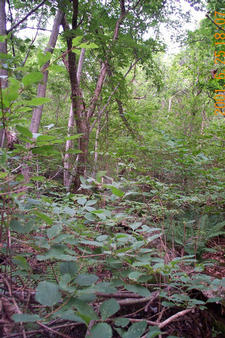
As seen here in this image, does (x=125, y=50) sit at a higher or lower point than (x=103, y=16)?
lower

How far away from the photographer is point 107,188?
101 centimetres

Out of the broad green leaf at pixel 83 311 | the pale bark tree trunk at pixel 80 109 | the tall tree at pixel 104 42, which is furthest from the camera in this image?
the pale bark tree trunk at pixel 80 109

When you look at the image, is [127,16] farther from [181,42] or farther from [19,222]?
[19,222]

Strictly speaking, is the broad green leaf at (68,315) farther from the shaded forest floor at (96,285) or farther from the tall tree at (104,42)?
the tall tree at (104,42)

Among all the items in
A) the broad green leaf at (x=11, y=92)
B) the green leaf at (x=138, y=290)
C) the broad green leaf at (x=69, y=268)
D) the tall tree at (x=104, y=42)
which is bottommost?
the green leaf at (x=138, y=290)

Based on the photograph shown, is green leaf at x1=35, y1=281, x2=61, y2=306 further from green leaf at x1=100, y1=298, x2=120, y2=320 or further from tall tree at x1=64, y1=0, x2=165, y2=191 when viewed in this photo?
tall tree at x1=64, y1=0, x2=165, y2=191

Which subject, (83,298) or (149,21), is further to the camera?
(149,21)

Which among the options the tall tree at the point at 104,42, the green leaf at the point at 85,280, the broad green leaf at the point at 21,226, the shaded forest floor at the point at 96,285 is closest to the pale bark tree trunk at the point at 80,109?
the tall tree at the point at 104,42

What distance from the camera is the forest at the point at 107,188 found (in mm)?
807

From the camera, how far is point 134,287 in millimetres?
842

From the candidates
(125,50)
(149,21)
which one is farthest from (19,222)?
(149,21)

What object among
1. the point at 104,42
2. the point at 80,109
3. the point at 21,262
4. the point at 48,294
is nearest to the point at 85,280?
the point at 48,294

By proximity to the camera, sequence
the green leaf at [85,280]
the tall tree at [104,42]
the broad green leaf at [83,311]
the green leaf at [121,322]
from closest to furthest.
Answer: the broad green leaf at [83,311] → the green leaf at [85,280] → the green leaf at [121,322] → the tall tree at [104,42]

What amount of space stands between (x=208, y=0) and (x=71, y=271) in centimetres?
668
